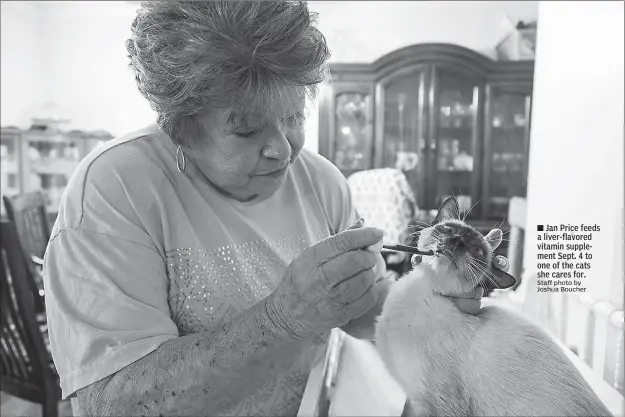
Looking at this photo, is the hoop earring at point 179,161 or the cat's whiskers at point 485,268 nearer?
the cat's whiskers at point 485,268

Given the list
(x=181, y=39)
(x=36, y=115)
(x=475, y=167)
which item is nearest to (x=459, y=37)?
(x=475, y=167)

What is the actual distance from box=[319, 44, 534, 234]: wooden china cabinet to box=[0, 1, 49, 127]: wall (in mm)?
2127

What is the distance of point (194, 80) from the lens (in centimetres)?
67

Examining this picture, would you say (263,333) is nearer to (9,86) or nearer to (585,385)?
(585,385)

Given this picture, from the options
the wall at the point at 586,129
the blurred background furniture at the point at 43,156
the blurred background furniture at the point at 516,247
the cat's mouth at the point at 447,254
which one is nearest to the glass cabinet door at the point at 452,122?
the blurred background furniture at the point at 43,156

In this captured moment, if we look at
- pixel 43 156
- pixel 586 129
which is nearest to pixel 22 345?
pixel 586 129

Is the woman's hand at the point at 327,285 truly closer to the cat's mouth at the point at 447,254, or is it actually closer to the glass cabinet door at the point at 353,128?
the cat's mouth at the point at 447,254

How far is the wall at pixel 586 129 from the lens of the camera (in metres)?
0.65

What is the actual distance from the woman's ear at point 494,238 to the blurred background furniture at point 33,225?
204 centimetres

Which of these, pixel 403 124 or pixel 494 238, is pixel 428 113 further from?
pixel 494 238

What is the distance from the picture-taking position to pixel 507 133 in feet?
11.8

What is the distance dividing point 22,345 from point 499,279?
1.81 meters

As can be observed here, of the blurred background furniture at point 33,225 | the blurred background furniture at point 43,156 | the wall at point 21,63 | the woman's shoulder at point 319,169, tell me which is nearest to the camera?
the woman's shoulder at point 319,169

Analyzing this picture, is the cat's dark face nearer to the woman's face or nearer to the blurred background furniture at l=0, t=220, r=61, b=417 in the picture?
the woman's face
